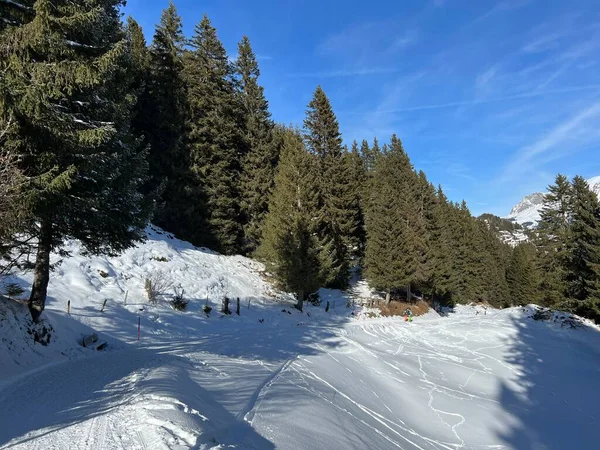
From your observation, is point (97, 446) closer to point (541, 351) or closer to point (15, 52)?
point (15, 52)

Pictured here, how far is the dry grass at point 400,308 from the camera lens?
33.5 m

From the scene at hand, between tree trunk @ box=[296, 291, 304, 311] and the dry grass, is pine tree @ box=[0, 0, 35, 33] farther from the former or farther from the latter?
the dry grass

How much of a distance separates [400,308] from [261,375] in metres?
28.2

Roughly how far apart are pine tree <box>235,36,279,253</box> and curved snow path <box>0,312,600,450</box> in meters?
13.7

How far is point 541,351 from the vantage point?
21.3 m

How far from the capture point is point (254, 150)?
35.0 metres

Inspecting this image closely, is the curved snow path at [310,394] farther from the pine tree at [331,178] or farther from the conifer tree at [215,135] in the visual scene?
the conifer tree at [215,135]

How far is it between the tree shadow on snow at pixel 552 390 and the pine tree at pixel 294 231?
13.2m

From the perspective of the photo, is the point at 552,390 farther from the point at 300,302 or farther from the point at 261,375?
the point at 300,302

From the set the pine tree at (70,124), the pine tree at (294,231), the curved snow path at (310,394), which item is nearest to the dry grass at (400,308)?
the curved snow path at (310,394)

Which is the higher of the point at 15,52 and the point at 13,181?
the point at 15,52

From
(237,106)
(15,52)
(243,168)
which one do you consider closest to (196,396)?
(15,52)

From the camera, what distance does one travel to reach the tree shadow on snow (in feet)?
39.6

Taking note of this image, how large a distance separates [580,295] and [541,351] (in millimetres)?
12771
